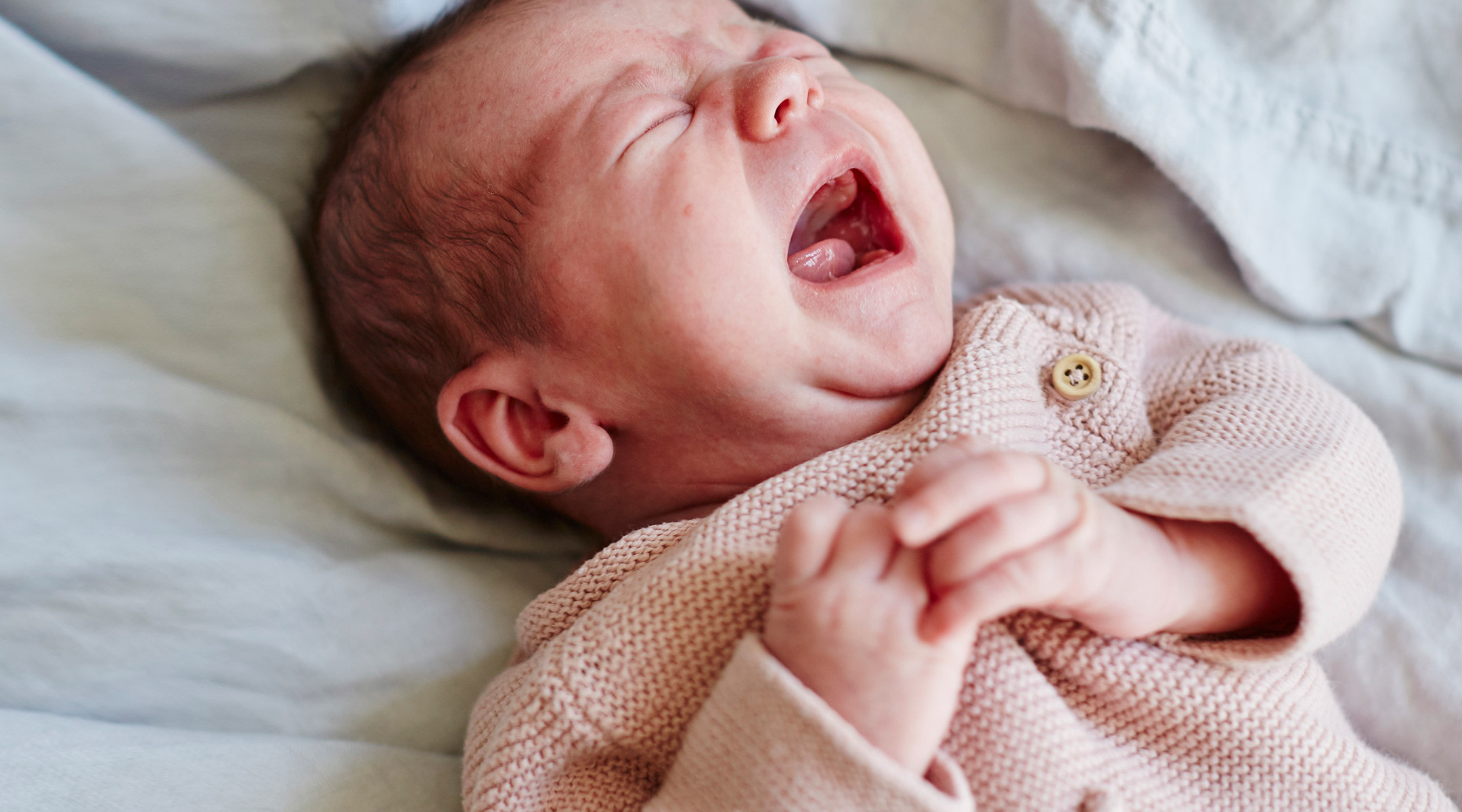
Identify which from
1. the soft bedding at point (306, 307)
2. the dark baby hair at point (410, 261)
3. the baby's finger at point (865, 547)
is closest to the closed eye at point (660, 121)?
the dark baby hair at point (410, 261)

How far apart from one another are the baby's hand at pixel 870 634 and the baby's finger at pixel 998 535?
34mm

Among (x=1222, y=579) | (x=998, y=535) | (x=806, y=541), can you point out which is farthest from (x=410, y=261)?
(x=1222, y=579)

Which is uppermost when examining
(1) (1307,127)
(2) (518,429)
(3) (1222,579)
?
(1) (1307,127)

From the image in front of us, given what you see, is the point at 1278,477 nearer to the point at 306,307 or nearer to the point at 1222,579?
the point at 1222,579

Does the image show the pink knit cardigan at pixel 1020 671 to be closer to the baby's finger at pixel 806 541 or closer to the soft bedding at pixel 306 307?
the baby's finger at pixel 806 541

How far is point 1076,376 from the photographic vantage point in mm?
1052

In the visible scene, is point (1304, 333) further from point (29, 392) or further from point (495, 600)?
point (29, 392)

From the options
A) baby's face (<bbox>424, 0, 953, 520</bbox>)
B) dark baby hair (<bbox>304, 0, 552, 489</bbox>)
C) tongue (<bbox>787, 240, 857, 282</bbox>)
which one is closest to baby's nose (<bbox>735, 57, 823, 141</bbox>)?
baby's face (<bbox>424, 0, 953, 520</bbox>)

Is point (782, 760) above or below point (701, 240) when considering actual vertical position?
below

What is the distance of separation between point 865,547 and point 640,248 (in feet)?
1.35

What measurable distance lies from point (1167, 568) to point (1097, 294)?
452mm

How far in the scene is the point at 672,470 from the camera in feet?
3.78

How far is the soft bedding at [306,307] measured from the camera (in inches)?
44.2

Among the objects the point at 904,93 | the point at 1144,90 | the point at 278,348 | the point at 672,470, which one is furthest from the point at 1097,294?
the point at 278,348
